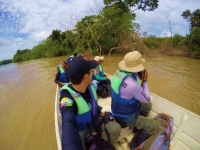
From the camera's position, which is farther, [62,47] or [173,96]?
[62,47]

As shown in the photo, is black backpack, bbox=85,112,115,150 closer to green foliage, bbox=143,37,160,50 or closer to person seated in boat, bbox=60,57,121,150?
person seated in boat, bbox=60,57,121,150

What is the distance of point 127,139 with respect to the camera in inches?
98.0

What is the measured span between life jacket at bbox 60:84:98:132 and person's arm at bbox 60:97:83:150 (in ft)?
0.31

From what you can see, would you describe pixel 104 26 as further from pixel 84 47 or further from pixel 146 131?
pixel 146 131

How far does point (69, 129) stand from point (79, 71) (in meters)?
0.52

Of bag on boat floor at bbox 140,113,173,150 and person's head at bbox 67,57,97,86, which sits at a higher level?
person's head at bbox 67,57,97,86

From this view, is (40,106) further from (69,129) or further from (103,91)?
(69,129)

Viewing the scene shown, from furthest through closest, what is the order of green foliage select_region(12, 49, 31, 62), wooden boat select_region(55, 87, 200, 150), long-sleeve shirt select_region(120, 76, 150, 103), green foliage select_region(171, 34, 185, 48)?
green foliage select_region(12, 49, 31, 62)
green foliage select_region(171, 34, 185, 48)
wooden boat select_region(55, 87, 200, 150)
long-sleeve shirt select_region(120, 76, 150, 103)

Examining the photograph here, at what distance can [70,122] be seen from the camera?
1.31 m

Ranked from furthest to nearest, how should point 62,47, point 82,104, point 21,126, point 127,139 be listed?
point 62,47 < point 21,126 < point 127,139 < point 82,104

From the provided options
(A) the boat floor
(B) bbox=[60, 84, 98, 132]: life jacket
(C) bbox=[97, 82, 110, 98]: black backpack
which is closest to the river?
(C) bbox=[97, 82, 110, 98]: black backpack

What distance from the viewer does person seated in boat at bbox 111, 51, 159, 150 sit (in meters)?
1.98

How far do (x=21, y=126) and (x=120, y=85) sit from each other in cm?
367

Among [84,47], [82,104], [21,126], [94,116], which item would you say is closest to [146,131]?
[94,116]
